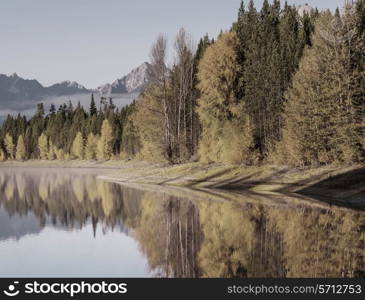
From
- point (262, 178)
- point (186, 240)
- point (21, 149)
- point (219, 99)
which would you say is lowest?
point (21, 149)

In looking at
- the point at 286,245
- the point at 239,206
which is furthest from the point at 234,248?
the point at 239,206

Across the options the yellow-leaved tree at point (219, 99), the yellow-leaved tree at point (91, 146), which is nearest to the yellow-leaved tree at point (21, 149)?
the yellow-leaved tree at point (91, 146)

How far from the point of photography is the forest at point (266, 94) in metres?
46.1

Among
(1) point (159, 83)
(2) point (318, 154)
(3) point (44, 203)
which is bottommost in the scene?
(3) point (44, 203)

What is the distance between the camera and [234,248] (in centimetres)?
1897

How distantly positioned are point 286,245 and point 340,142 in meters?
27.9

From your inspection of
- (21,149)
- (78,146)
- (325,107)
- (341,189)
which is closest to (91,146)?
(78,146)

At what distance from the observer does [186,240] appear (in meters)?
21.0

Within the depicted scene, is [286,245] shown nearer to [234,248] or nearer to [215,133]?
[234,248]

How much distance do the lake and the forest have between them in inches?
432

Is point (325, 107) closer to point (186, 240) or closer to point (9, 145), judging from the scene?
point (186, 240)

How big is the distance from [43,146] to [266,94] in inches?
4744

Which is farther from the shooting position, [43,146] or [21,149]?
[21,149]

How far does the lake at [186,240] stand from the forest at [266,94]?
36.0 feet
